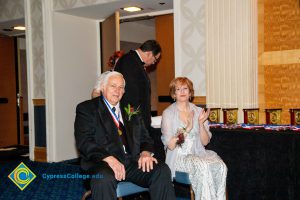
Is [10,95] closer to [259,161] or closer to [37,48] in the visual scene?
[37,48]

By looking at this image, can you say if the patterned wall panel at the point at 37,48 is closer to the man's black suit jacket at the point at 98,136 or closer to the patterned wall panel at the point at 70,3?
the patterned wall panel at the point at 70,3

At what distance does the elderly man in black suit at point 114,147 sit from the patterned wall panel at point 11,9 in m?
4.35

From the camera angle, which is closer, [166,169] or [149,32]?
[166,169]

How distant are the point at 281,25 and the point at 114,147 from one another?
2.50 meters

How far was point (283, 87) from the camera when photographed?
417cm

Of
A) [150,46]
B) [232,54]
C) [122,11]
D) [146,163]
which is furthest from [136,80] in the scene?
[122,11]

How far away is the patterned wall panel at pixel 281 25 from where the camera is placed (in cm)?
408

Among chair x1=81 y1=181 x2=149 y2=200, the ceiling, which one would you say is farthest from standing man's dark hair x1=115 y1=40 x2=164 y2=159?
the ceiling

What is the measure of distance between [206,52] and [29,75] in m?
3.20

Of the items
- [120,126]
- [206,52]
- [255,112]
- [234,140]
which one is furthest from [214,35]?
[120,126]

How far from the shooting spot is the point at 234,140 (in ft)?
10.8

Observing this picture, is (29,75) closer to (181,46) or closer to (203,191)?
(181,46)

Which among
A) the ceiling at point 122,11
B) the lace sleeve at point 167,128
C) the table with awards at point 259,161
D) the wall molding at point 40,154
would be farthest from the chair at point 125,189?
the wall molding at point 40,154

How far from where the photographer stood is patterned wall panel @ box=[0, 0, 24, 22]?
21.6 ft
